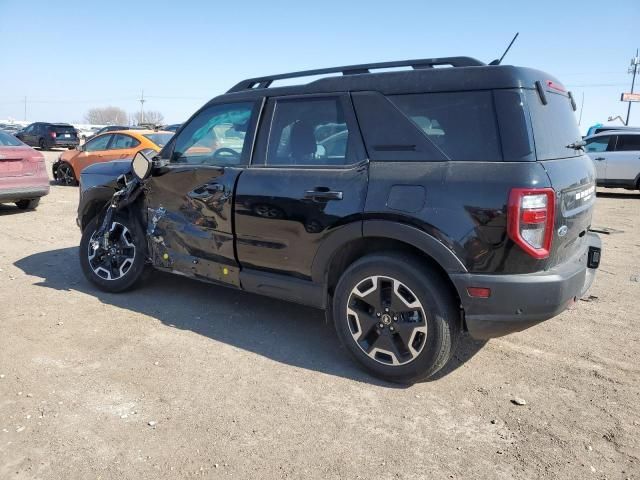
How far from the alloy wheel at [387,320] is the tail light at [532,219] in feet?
2.39

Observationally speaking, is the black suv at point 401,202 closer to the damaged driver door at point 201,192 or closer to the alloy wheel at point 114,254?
the damaged driver door at point 201,192

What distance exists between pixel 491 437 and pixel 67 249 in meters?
6.05

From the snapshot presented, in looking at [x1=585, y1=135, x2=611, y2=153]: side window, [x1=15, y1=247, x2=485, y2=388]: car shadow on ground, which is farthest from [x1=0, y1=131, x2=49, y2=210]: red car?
[x1=585, y1=135, x2=611, y2=153]: side window

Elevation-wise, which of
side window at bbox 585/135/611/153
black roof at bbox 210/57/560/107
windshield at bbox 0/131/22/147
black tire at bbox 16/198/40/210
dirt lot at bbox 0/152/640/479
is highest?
side window at bbox 585/135/611/153

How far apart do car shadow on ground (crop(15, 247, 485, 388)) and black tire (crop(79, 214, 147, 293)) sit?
12 centimetres

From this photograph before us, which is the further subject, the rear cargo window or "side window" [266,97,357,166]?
"side window" [266,97,357,166]

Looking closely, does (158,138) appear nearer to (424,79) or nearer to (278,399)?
(424,79)

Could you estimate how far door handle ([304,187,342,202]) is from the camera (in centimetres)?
337

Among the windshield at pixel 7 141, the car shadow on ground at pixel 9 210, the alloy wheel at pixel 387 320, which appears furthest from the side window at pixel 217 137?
the car shadow on ground at pixel 9 210

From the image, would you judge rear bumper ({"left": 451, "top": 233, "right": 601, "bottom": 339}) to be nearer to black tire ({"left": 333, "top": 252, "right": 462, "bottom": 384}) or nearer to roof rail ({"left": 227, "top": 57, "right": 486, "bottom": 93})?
black tire ({"left": 333, "top": 252, "right": 462, "bottom": 384})

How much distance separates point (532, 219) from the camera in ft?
9.12

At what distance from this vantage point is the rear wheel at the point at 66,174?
13.3 m

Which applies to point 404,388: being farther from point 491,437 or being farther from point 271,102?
point 271,102

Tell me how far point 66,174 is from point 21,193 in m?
5.09
